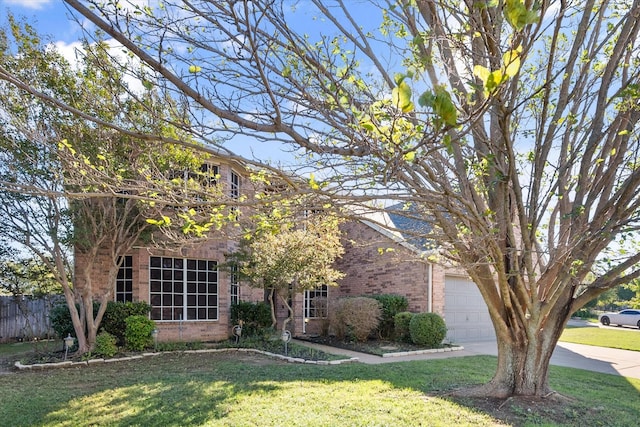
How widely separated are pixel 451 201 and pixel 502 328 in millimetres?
2501

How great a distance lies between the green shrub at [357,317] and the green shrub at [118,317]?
18.2 feet

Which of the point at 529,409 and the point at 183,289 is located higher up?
the point at 183,289

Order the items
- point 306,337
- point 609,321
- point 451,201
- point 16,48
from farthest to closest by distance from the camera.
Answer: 1. point 609,321
2. point 306,337
3. point 16,48
4. point 451,201

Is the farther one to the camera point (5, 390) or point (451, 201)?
point (5, 390)

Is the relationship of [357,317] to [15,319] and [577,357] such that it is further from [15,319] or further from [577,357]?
[15,319]

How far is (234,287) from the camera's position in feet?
47.1

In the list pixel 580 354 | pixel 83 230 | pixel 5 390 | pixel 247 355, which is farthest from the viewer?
pixel 580 354

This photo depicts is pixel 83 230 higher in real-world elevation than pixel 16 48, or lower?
lower

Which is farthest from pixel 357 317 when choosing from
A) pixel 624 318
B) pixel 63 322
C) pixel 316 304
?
pixel 624 318

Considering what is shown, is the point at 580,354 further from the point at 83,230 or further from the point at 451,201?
the point at 83,230

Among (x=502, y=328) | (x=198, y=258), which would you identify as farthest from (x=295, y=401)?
(x=198, y=258)

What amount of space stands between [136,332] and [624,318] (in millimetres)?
25917

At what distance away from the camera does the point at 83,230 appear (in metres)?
10.1

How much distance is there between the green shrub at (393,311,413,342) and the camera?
12.9 m
